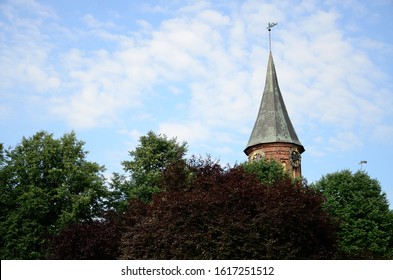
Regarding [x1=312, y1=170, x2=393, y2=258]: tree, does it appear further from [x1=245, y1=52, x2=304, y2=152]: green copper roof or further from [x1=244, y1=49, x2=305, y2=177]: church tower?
[x1=245, y1=52, x2=304, y2=152]: green copper roof

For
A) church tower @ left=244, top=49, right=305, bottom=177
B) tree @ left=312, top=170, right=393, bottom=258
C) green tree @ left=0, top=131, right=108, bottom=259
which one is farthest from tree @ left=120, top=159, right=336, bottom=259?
church tower @ left=244, top=49, right=305, bottom=177

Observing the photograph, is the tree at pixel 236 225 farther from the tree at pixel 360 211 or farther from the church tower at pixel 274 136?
the church tower at pixel 274 136

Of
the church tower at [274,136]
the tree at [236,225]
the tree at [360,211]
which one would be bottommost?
the tree at [236,225]

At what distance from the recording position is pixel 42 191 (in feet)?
117

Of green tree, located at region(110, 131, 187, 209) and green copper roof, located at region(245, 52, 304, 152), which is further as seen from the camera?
green copper roof, located at region(245, 52, 304, 152)

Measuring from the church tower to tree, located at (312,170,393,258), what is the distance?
40.8ft

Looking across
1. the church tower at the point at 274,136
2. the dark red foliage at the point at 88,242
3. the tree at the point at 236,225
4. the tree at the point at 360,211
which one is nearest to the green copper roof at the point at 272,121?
the church tower at the point at 274,136

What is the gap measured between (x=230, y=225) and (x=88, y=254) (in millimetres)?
11069

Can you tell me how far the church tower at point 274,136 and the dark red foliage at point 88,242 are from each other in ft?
94.3

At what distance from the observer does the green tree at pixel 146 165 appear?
4012 centimetres

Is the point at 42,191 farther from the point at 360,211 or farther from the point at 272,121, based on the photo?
the point at 272,121

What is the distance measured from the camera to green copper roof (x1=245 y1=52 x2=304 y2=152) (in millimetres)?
56688
